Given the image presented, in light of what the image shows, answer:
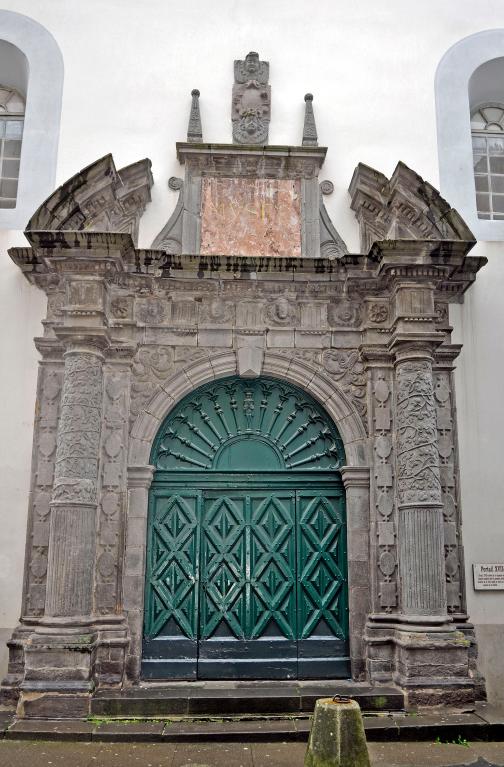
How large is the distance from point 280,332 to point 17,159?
355 cm

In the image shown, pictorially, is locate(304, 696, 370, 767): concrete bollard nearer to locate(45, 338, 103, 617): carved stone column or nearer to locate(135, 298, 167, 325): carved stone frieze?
locate(45, 338, 103, 617): carved stone column

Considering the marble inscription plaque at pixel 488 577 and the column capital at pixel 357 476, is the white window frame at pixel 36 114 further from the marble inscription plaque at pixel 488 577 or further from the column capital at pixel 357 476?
the marble inscription plaque at pixel 488 577

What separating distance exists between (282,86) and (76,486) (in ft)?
15.6

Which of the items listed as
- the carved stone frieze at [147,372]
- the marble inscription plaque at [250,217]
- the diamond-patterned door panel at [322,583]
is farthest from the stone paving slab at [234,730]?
the marble inscription plaque at [250,217]

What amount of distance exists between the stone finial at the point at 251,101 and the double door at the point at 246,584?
3.64 m

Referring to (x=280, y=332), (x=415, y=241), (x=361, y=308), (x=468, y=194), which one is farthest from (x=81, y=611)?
(x=468, y=194)

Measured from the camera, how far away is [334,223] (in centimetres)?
770

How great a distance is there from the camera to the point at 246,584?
7.00 m

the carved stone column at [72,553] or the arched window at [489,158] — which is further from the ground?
the arched window at [489,158]

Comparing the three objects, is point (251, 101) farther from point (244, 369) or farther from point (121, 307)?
point (244, 369)

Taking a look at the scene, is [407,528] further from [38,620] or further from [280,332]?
[38,620]

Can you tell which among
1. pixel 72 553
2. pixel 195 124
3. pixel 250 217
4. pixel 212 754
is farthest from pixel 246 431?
pixel 195 124

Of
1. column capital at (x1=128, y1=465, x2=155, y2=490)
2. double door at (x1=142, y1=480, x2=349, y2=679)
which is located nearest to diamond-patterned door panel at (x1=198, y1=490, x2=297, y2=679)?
double door at (x1=142, y1=480, x2=349, y2=679)

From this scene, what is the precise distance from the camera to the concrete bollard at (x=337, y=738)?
12.7 ft
